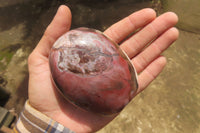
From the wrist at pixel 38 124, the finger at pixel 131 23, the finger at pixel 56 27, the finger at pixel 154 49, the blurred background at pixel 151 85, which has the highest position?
the finger at pixel 56 27

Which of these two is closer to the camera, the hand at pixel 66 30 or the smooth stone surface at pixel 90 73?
the smooth stone surface at pixel 90 73

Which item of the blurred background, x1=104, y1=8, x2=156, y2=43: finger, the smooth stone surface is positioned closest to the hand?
x1=104, y1=8, x2=156, y2=43: finger

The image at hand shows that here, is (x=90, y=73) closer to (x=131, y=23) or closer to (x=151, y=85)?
(x=131, y=23)

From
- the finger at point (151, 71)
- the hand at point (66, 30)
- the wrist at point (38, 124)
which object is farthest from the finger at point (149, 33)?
the wrist at point (38, 124)

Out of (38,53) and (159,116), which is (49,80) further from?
(159,116)

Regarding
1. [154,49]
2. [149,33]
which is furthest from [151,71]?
[149,33]

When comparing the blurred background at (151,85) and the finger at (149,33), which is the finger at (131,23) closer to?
the finger at (149,33)

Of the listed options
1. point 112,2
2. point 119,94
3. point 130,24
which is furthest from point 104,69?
point 112,2
